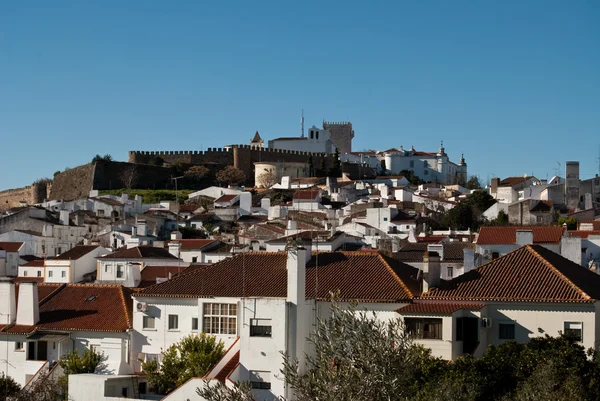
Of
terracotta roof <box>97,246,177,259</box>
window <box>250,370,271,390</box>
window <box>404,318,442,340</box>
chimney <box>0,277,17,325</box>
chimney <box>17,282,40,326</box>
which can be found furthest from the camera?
terracotta roof <box>97,246,177,259</box>

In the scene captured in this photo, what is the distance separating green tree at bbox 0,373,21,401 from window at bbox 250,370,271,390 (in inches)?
263

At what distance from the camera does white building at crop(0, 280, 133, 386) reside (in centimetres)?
2770

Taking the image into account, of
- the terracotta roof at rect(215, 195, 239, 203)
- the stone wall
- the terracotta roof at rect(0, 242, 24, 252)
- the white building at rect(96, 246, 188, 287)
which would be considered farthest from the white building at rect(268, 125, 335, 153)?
the white building at rect(96, 246, 188, 287)

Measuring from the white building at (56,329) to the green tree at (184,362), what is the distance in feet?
5.94

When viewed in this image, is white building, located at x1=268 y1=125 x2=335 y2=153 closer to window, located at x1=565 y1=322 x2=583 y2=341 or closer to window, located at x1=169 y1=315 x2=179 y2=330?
window, located at x1=169 y1=315 x2=179 y2=330

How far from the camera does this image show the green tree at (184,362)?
2403 cm

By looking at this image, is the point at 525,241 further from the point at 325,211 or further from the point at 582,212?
the point at 325,211

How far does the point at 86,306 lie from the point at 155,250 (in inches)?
760

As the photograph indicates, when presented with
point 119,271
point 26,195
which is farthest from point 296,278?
point 26,195

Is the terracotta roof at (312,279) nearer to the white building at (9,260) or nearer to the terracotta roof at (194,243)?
the terracotta roof at (194,243)

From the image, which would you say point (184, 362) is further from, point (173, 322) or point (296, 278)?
point (296, 278)

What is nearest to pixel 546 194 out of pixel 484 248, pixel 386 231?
pixel 386 231

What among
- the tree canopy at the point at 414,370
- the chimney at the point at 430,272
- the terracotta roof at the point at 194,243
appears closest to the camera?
the tree canopy at the point at 414,370

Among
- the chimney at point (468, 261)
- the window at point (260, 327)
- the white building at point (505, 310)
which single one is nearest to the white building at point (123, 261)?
the chimney at point (468, 261)
